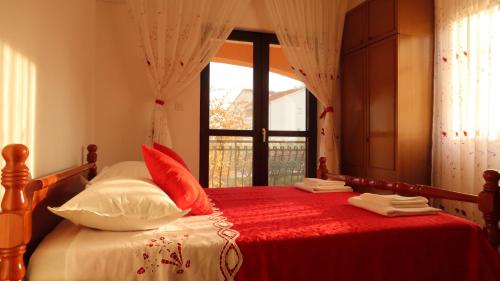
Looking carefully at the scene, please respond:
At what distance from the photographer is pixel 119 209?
1.28 metres

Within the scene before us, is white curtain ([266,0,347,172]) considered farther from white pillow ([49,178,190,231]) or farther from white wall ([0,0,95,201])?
white pillow ([49,178,190,231])

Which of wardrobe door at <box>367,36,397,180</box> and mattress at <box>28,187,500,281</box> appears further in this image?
wardrobe door at <box>367,36,397,180</box>

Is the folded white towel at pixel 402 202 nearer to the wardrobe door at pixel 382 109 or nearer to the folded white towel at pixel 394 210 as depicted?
the folded white towel at pixel 394 210

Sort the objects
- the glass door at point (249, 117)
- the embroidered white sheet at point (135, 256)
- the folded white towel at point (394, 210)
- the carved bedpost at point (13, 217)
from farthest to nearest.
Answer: the glass door at point (249, 117)
the folded white towel at point (394, 210)
the embroidered white sheet at point (135, 256)
the carved bedpost at point (13, 217)

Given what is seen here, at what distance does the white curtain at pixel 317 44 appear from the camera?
386 centimetres

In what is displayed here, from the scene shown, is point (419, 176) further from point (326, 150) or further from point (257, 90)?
point (257, 90)

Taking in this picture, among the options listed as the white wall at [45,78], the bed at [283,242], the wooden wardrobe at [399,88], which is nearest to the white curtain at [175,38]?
the white wall at [45,78]

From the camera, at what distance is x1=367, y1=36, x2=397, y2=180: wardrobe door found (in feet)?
10.5

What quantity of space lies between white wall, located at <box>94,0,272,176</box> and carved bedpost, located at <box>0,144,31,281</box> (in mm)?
2573

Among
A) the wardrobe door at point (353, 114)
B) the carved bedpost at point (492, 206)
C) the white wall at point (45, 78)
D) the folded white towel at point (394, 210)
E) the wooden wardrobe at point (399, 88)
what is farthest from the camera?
the wardrobe door at point (353, 114)

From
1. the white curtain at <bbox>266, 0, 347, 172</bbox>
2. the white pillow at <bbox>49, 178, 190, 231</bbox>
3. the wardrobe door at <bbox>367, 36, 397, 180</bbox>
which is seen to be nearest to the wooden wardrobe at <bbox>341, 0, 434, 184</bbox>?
the wardrobe door at <bbox>367, 36, 397, 180</bbox>

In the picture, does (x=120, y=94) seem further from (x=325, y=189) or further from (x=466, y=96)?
(x=466, y=96)

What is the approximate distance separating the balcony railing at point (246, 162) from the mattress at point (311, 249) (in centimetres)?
215

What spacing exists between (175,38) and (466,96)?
2800mm
